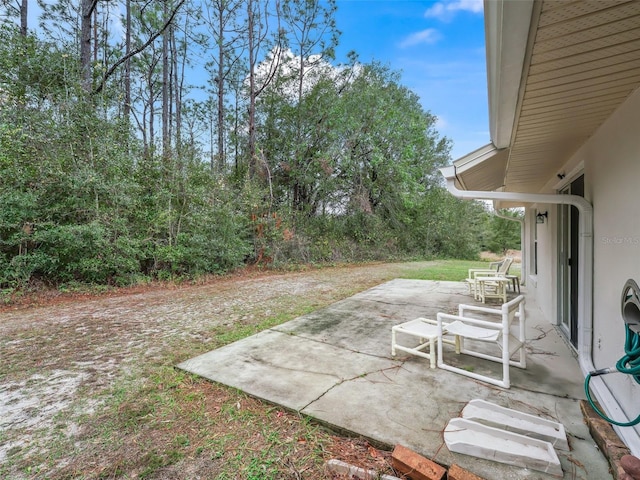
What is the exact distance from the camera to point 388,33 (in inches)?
472

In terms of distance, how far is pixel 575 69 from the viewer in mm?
1508

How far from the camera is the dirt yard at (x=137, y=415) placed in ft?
5.47

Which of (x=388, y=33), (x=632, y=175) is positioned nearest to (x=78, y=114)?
(x=632, y=175)

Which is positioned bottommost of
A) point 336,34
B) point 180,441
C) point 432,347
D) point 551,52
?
point 180,441

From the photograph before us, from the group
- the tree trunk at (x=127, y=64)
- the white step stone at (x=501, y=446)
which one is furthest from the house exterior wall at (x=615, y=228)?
the tree trunk at (x=127, y=64)

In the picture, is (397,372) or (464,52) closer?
(397,372)

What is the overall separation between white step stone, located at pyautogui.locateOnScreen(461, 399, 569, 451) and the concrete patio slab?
0.08m

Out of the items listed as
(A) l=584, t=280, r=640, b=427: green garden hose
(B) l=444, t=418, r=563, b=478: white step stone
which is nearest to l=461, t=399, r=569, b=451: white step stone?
(B) l=444, t=418, r=563, b=478: white step stone

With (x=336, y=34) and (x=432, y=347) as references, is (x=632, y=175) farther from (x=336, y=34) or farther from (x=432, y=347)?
(x=336, y=34)

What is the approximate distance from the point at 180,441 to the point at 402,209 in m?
14.6

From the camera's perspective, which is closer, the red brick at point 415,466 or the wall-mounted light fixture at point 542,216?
the red brick at point 415,466

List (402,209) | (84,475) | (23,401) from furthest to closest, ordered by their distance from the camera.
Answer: (402,209)
(23,401)
(84,475)

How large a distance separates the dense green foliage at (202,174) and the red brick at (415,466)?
22.5ft

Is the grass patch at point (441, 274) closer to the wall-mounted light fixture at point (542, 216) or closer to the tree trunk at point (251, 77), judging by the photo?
the wall-mounted light fixture at point (542, 216)
